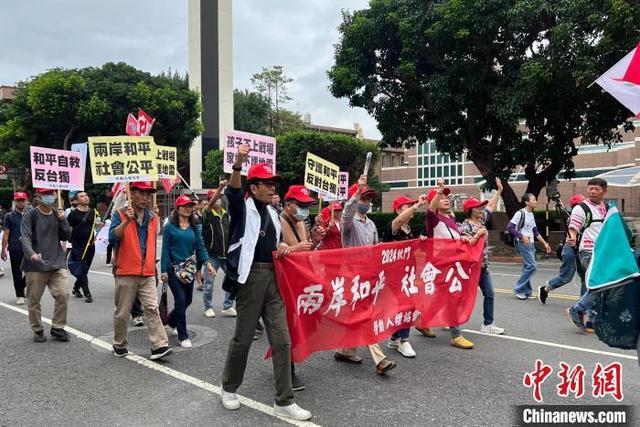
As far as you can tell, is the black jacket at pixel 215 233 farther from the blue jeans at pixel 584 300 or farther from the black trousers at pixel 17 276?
the blue jeans at pixel 584 300

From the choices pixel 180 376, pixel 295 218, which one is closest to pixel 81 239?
pixel 180 376

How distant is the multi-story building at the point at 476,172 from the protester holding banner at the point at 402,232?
21.0m

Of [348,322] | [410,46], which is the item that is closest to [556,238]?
[410,46]

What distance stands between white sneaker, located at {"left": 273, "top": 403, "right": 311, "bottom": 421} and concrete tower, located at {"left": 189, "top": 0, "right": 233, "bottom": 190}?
45.7m

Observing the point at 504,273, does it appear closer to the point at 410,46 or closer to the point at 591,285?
the point at 410,46

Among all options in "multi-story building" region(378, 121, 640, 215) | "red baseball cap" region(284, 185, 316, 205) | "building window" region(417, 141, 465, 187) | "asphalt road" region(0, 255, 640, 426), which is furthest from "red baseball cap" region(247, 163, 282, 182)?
"building window" region(417, 141, 465, 187)

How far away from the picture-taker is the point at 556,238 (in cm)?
1833

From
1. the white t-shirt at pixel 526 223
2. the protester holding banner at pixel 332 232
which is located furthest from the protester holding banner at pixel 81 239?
the white t-shirt at pixel 526 223

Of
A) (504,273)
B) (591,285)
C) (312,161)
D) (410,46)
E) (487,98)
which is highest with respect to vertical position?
(410,46)

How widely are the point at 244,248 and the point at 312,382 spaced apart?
149 centimetres

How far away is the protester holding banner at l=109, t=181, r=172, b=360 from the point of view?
5.18 metres

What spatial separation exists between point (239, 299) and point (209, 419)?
890mm

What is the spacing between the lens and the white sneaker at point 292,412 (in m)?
3.67

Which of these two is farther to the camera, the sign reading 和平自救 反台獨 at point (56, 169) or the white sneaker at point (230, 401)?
the sign reading 和平自救 反台獨 at point (56, 169)
